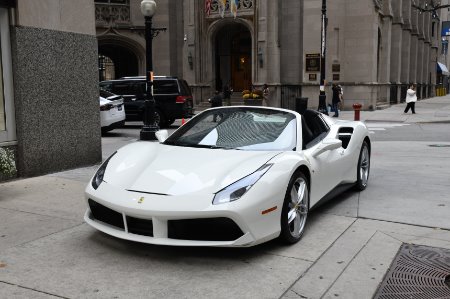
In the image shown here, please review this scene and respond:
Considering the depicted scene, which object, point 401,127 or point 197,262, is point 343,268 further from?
point 401,127

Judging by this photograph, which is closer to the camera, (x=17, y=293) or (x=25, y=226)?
(x=17, y=293)

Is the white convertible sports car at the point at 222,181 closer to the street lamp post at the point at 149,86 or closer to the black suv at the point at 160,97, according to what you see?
the street lamp post at the point at 149,86

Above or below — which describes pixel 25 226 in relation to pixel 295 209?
below

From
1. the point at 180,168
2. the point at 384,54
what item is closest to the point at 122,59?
the point at 384,54

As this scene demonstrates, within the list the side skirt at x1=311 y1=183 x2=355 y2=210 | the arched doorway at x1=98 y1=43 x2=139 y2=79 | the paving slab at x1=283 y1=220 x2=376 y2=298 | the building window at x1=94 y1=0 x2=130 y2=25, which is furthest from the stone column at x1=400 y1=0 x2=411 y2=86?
the paving slab at x1=283 y1=220 x2=376 y2=298

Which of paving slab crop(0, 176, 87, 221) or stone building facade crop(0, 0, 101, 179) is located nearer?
paving slab crop(0, 176, 87, 221)

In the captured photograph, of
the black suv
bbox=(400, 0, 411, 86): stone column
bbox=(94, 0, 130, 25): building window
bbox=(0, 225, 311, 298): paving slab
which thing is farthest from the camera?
bbox=(400, 0, 411, 86): stone column

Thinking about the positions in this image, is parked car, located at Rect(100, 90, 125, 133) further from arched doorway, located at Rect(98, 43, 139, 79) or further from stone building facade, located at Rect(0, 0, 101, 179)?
arched doorway, located at Rect(98, 43, 139, 79)

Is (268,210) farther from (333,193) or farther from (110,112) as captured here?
(110,112)

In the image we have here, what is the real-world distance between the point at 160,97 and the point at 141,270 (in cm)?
1516

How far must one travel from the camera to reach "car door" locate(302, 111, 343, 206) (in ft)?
18.0

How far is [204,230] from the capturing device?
428 centimetres

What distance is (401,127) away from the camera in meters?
19.6

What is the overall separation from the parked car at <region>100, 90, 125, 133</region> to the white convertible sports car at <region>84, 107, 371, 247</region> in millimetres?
9534
